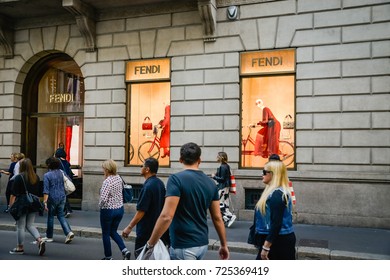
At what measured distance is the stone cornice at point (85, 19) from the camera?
12.6 metres

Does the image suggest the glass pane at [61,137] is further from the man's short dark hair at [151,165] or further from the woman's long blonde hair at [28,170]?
the man's short dark hair at [151,165]

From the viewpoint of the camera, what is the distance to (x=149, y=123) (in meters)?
13.4

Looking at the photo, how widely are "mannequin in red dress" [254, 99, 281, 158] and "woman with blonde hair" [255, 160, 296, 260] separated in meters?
7.38

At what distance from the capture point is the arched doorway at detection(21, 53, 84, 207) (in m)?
14.7

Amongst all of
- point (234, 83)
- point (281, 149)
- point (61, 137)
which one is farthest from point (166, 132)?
point (61, 137)

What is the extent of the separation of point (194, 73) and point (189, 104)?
0.92 meters

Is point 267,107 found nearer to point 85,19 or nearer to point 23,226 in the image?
point 85,19

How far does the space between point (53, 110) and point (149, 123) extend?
13.8 ft

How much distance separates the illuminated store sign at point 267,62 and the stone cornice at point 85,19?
4918 millimetres

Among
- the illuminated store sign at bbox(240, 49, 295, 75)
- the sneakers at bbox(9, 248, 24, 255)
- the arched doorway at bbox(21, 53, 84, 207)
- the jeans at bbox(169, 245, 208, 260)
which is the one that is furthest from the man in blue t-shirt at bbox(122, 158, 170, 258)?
the arched doorway at bbox(21, 53, 84, 207)

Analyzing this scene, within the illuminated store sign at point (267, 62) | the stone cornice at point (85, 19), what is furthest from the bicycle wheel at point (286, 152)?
the stone cornice at point (85, 19)

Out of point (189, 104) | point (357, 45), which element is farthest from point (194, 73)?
point (357, 45)

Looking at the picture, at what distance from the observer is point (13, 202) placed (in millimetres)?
7750

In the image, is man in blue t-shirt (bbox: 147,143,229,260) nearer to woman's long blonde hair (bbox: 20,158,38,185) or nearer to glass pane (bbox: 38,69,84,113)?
woman's long blonde hair (bbox: 20,158,38,185)
